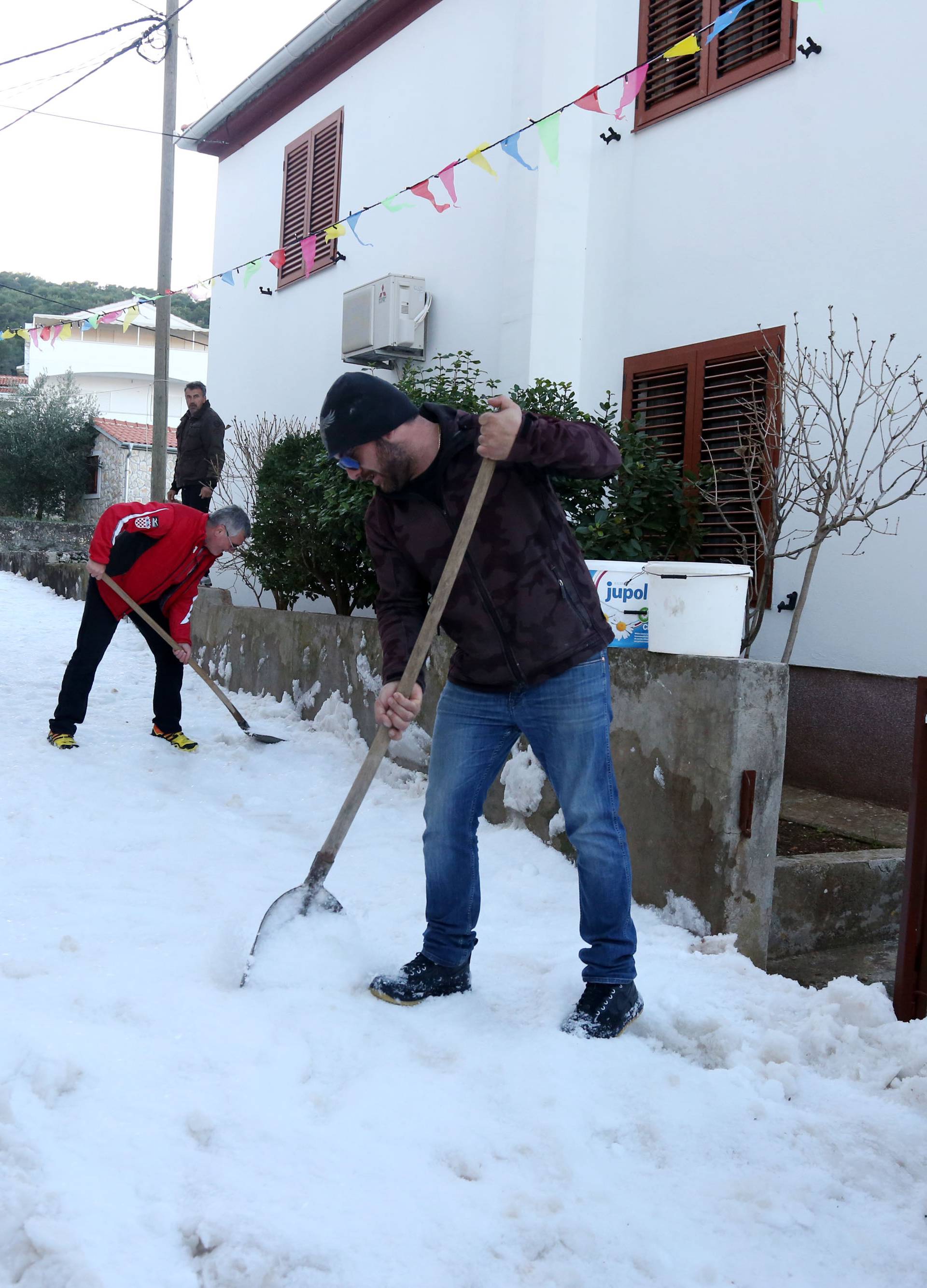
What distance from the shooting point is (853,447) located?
5047 millimetres

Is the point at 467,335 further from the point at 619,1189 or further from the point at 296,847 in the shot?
the point at 619,1189

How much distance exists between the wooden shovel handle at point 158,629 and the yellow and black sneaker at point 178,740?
292mm

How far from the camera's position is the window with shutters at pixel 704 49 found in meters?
5.63

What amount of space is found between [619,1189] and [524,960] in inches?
43.8

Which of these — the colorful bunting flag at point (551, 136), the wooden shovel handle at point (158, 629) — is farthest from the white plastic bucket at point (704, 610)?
the colorful bunting flag at point (551, 136)

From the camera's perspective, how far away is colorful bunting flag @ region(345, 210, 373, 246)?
326 inches

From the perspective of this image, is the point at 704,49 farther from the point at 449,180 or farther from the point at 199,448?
the point at 199,448

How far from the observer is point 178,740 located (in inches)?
229

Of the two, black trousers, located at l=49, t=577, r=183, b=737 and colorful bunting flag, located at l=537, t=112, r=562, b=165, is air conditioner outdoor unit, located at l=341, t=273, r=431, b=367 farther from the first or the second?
black trousers, located at l=49, t=577, r=183, b=737

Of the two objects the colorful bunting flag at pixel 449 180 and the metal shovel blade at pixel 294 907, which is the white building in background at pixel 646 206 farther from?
the metal shovel blade at pixel 294 907

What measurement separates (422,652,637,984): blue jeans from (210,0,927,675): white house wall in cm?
270

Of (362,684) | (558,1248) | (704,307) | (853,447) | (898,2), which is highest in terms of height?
(898,2)

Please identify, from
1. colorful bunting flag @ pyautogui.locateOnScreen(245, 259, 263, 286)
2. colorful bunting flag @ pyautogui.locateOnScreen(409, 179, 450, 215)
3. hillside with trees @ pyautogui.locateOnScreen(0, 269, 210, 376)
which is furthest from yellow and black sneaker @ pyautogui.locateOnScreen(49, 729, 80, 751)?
hillside with trees @ pyautogui.locateOnScreen(0, 269, 210, 376)

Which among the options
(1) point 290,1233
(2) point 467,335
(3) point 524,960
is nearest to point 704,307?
(2) point 467,335
